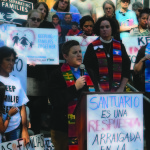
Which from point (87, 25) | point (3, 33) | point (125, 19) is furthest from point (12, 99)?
point (125, 19)

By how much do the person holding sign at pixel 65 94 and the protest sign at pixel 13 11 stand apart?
1640 millimetres

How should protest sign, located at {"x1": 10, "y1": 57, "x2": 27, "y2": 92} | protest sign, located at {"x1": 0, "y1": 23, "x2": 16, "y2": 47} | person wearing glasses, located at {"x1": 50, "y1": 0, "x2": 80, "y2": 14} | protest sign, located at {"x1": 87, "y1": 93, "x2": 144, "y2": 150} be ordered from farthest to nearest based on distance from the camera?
person wearing glasses, located at {"x1": 50, "y1": 0, "x2": 80, "y2": 14}, protest sign, located at {"x1": 0, "y1": 23, "x2": 16, "y2": 47}, protest sign, located at {"x1": 10, "y1": 57, "x2": 27, "y2": 92}, protest sign, located at {"x1": 87, "y1": 93, "x2": 144, "y2": 150}

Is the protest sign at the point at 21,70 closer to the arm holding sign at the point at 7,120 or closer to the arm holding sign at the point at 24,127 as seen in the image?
the arm holding sign at the point at 24,127

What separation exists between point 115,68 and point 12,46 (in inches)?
56.2

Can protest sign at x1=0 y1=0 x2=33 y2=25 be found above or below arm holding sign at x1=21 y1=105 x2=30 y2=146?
above

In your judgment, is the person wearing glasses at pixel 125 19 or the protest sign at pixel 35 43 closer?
the protest sign at pixel 35 43

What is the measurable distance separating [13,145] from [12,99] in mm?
531

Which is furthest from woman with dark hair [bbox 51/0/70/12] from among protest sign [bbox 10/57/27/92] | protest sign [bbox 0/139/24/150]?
protest sign [bbox 0/139/24/150]

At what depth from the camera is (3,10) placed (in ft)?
20.9

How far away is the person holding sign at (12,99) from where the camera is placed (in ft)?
15.8

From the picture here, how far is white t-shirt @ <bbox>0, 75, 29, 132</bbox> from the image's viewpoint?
479 centimetres

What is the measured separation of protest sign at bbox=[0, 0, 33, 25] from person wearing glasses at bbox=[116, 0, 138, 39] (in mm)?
1858

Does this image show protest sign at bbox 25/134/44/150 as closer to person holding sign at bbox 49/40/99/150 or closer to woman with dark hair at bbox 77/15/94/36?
person holding sign at bbox 49/40/99/150

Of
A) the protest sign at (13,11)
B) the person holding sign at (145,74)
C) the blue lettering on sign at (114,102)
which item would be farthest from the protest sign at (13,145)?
the protest sign at (13,11)
